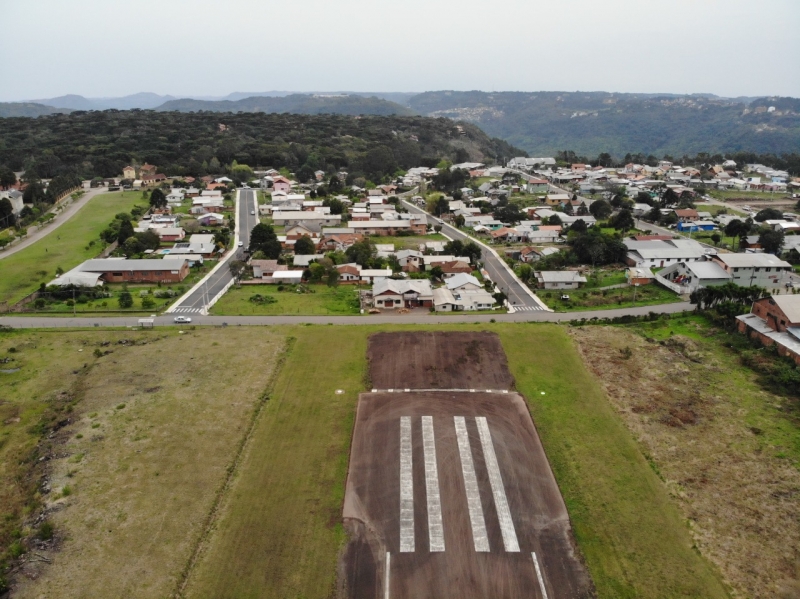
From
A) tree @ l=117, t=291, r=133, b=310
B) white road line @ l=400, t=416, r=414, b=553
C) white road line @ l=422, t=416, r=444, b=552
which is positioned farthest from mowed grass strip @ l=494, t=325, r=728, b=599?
tree @ l=117, t=291, r=133, b=310

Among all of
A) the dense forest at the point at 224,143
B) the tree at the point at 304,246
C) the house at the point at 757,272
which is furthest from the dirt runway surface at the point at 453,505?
the dense forest at the point at 224,143

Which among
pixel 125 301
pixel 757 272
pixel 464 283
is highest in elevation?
pixel 757 272

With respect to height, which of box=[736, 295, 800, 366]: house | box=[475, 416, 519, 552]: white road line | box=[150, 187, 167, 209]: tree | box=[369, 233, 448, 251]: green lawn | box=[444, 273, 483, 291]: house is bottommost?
box=[475, 416, 519, 552]: white road line

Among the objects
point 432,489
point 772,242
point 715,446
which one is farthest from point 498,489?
point 772,242

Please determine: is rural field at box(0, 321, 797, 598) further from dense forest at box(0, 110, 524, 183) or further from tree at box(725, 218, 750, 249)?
dense forest at box(0, 110, 524, 183)

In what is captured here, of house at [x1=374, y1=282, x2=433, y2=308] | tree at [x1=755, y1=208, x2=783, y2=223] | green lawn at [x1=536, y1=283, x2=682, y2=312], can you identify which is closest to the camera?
green lawn at [x1=536, y1=283, x2=682, y2=312]

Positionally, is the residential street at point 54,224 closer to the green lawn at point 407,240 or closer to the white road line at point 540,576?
the green lawn at point 407,240

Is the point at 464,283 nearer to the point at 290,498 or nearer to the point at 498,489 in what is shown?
the point at 498,489
